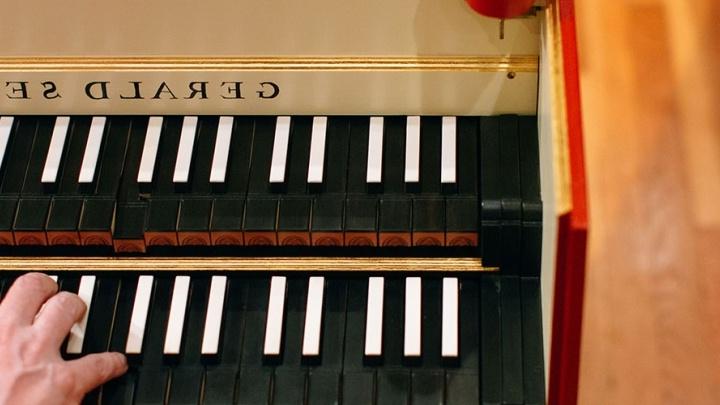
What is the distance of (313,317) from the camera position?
1978 mm

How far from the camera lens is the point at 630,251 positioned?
8.95 feet

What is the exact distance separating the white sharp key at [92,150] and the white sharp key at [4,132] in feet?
0.55

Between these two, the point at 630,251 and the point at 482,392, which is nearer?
the point at 482,392

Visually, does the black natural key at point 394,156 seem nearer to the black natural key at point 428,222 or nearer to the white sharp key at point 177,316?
the black natural key at point 428,222

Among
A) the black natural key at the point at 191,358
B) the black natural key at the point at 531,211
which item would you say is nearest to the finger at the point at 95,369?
the black natural key at the point at 191,358

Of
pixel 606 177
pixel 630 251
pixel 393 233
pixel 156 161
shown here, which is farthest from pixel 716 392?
pixel 156 161

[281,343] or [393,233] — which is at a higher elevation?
[393,233]

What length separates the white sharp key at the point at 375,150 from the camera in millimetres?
2066

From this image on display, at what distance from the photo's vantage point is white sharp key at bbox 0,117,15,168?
2170 millimetres

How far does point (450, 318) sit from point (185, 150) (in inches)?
24.7

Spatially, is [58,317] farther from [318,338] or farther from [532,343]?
[532,343]

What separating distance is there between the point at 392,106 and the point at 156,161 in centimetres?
49

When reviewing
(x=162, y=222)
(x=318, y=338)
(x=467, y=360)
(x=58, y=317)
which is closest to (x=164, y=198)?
(x=162, y=222)

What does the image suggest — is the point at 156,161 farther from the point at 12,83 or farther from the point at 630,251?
the point at 630,251
